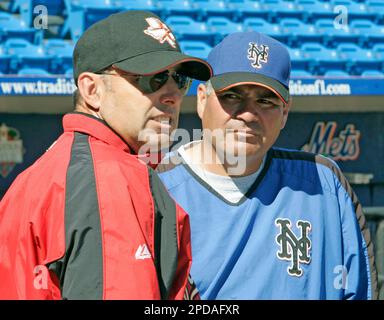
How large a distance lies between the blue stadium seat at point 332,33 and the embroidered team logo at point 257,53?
6.62 m

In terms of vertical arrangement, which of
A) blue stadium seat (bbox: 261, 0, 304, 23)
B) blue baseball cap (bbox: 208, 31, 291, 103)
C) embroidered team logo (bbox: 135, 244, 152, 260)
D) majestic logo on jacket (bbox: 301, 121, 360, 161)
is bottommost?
embroidered team logo (bbox: 135, 244, 152, 260)

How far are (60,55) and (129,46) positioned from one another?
6.04 metres

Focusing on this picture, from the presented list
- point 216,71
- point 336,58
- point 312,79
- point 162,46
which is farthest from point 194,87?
point 162,46

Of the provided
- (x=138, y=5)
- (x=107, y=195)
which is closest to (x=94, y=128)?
(x=107, y=195)

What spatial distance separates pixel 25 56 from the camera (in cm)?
761

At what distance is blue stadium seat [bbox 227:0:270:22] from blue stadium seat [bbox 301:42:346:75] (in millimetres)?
612

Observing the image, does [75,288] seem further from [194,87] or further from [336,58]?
[336,58]

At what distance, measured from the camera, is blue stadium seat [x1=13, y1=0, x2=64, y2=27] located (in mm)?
8219

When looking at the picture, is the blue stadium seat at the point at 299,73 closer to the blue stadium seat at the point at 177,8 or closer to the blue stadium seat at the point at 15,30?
the blue stadium seat at the point at 177,8

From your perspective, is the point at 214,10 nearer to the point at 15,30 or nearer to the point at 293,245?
the point at 15,30

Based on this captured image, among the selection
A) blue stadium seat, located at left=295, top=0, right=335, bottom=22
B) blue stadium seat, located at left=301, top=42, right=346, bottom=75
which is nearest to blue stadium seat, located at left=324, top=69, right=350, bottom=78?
blue stadium seat, located at left=301, top=42, right=346, bottom=75

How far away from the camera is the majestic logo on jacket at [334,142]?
27.0ft

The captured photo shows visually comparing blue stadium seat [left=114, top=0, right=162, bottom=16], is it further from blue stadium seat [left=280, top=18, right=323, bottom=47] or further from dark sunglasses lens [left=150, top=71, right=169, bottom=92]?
dark sunglasses lens [left=150, top=71, right=169, bottom=92]
